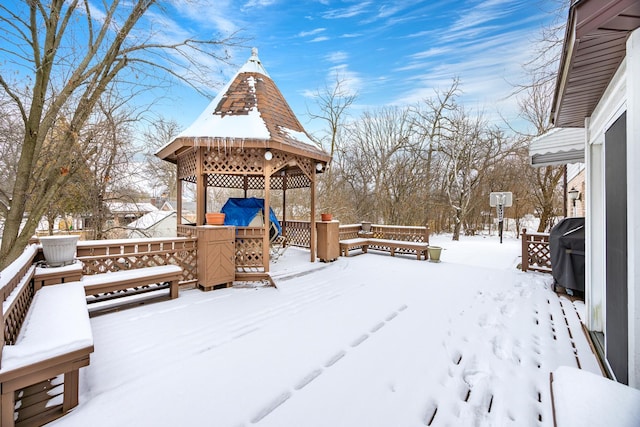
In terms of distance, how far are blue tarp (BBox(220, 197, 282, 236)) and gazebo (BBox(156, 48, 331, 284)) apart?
1.22m

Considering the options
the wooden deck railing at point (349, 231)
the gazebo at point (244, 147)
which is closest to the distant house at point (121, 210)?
the gazebo at point (244, 147)

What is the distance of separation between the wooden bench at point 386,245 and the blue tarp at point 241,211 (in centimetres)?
237

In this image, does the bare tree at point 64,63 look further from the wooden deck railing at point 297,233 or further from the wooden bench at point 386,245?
the wooden bench at point 386,245

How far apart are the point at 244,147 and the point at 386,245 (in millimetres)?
5434

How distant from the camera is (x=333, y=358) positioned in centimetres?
263

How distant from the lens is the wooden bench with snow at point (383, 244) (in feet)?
26.3

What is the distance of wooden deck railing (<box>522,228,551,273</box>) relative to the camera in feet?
20.7

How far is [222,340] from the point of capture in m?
3.01

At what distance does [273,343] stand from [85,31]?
664 centimetres

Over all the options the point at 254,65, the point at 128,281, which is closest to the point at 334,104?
the point at 254,65

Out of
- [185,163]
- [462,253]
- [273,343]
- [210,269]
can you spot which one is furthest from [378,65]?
[273,343]

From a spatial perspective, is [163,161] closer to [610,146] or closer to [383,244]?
[383,244]

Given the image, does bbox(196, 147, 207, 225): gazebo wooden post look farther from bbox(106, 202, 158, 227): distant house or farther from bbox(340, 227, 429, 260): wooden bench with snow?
bbox(106, 202, 158, 227): distant house

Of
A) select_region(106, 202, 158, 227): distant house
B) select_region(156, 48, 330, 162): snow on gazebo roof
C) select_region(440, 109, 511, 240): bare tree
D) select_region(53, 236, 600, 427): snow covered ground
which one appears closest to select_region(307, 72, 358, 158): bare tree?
select_region(440, 109, 511, 240): bare tree
